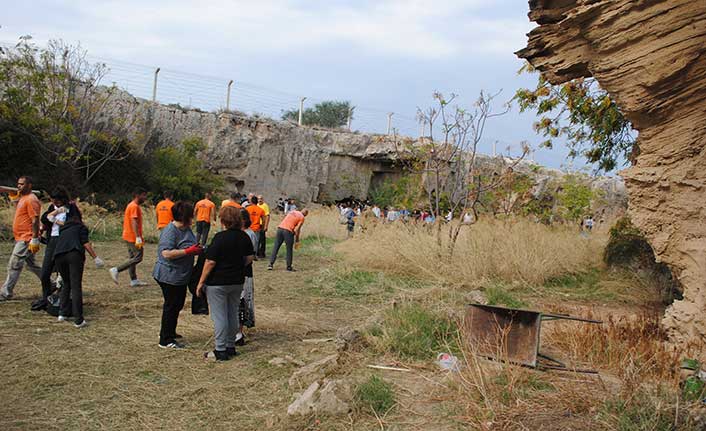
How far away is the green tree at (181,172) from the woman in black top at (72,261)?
21.2 metres

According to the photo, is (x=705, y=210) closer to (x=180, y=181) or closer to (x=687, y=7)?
(x=687, y=7)

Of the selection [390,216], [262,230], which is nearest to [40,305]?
[262,230]

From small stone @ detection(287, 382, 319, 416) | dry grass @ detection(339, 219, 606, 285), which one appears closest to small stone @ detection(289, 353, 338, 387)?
small stone @ detection(287, 382, 319, 416)

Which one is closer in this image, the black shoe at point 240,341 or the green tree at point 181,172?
the black shoe at point 240,341

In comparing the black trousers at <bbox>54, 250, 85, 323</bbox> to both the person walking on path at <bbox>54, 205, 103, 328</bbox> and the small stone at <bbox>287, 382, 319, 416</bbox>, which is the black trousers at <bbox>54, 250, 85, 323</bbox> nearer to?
the person walking on path at <bbox>54, 205, 103, 328</bbox>

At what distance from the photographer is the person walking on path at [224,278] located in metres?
6.20

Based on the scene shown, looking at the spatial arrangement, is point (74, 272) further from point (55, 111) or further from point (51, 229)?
point (55, 111)

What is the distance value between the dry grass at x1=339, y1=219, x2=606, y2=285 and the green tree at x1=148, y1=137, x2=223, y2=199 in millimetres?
15965

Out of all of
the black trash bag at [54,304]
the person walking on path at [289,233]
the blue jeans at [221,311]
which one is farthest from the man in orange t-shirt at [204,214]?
the blue jeans at [221,311]

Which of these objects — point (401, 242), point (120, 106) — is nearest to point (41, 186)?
point (120, 106)

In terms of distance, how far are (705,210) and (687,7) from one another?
199 cm

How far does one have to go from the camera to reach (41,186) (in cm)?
2467

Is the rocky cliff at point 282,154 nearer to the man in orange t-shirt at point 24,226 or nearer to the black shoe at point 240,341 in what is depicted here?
the man in orange t-shirt at point 24,226

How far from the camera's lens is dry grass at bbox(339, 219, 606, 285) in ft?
39.7
